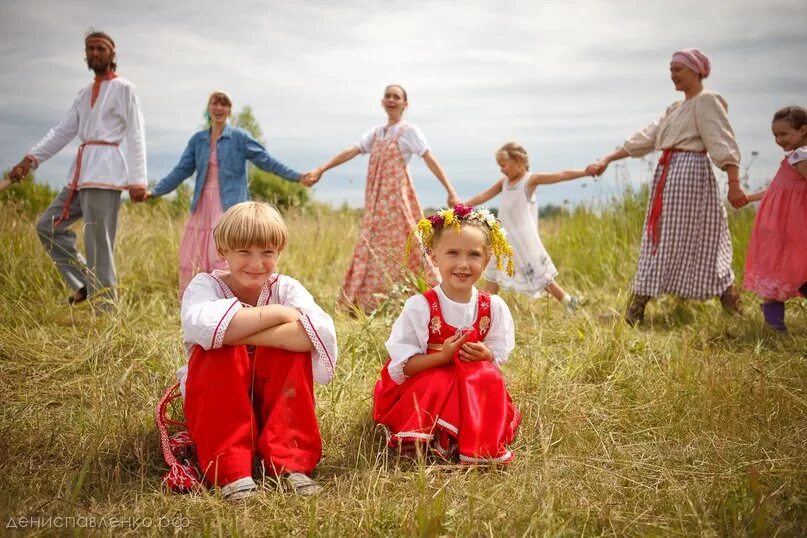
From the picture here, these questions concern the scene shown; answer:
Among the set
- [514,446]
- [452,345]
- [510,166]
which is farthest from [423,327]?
[510,166]

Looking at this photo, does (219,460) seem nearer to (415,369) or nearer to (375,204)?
(415,369)

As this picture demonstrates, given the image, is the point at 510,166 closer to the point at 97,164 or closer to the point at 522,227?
the point at 522,227

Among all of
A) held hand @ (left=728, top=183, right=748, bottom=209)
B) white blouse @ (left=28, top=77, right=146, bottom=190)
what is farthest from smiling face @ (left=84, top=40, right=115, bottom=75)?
held hand @ (left=728, top=183, right=748, bottom=209)

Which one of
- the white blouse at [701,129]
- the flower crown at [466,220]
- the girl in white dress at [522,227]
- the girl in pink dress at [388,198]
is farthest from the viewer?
the girl in pink dress at [388,198]

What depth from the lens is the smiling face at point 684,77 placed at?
5.07 meters

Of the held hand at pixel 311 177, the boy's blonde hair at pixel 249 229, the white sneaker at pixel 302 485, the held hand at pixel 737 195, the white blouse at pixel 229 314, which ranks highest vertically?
the held hand at pixel 311 177

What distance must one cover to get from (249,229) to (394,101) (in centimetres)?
385

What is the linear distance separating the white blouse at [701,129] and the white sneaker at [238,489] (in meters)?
4.26

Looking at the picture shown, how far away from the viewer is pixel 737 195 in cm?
507

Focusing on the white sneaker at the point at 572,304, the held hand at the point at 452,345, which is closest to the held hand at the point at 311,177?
the white sneaker at the point at 572,304

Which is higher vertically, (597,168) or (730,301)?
(597,168)

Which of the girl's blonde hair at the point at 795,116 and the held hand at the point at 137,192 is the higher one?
the girl's blonde hair at the point at 795,116

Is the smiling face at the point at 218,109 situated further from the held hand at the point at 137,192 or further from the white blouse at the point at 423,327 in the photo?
the white blouse at the point at 423,327

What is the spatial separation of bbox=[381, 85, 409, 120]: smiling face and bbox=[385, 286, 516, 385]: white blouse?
3565mm
